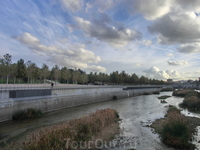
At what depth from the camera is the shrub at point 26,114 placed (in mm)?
24050

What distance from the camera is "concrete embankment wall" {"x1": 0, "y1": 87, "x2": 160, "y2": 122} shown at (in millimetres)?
23531

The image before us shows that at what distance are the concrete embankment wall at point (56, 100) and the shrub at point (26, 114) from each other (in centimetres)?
66

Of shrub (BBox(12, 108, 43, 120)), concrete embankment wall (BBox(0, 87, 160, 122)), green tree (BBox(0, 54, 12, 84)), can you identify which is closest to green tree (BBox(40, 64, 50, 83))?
green tree (BBox(0, 54, 12, 84))

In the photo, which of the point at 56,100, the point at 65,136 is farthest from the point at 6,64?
the point at 65,136

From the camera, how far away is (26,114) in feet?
81.8

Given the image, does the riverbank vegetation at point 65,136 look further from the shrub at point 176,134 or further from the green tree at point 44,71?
the green tree at point 44,71

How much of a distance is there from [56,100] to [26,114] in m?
9.81

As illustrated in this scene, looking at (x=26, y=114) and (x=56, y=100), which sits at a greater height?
(x=56, y=100)

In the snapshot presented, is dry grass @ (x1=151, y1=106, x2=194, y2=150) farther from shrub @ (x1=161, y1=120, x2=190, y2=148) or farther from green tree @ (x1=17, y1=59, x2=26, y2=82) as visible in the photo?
green tree @ (x1=17, y1=59, x2=26, y2=82)

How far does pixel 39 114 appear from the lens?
26.8 m

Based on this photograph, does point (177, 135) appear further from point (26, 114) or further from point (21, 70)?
point (21, 70)

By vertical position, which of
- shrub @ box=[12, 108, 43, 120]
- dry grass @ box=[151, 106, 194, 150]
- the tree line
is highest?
the tree line

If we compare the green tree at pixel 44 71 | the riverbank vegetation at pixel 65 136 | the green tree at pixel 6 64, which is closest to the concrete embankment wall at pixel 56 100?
the riverbank vegetation at pixel 65 136

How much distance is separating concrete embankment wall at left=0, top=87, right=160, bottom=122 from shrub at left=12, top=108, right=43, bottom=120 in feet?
2.18
